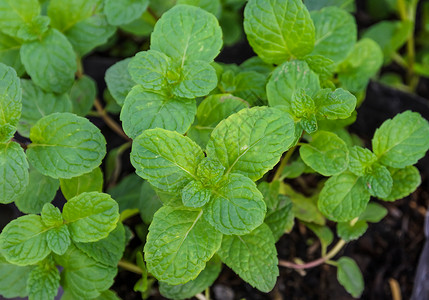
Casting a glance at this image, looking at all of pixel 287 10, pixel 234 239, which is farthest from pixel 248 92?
pixel 234 239

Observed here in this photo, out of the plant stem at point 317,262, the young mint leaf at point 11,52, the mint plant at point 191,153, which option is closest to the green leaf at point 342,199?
the mint plant at point 191,153

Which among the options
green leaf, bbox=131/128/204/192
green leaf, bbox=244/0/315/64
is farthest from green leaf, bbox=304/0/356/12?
green leaf, bbox=131/128/204/192

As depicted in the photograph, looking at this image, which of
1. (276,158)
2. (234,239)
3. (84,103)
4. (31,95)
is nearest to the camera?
(276,158)

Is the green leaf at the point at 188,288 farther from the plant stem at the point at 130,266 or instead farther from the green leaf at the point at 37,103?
the green leaf at the point at 37,103

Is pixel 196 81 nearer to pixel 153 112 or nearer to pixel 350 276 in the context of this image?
pixel 153 112

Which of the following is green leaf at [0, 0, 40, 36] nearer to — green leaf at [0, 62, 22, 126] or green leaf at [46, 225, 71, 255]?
green leaf at [0, 62, 22, 126]

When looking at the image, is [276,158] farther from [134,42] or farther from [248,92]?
[134,42]

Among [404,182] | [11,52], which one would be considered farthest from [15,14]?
[404,182]
